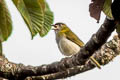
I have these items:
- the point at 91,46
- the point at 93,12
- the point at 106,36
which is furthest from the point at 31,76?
the point at 93,12

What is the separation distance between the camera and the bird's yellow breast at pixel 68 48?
7.54m

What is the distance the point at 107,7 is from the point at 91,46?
904 millimetres

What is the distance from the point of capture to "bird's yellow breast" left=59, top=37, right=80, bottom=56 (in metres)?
7.54

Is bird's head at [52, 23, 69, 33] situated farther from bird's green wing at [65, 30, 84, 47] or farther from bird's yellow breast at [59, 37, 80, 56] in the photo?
bird's yellow breast at [59, 37, 80, 56]

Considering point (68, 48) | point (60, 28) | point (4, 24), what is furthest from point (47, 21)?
point (60, 28)

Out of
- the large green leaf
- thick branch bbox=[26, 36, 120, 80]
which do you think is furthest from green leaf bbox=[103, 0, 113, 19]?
thick branch bbox=[26, 36, 120, 80]

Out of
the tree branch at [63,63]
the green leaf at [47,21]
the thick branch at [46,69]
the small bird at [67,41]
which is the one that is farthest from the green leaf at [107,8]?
the small bird at [67,41]

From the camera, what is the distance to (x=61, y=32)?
8500 mm

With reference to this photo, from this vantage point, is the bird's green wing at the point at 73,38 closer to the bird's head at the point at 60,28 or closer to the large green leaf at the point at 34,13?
the bird's head at the point at 60,28

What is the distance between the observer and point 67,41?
26.0ft

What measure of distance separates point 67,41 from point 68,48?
355 mm

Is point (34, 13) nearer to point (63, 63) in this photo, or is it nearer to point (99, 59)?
point (63, 63)

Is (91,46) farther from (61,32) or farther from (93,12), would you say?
(61,32)

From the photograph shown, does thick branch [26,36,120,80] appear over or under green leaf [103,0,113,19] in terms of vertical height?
under
